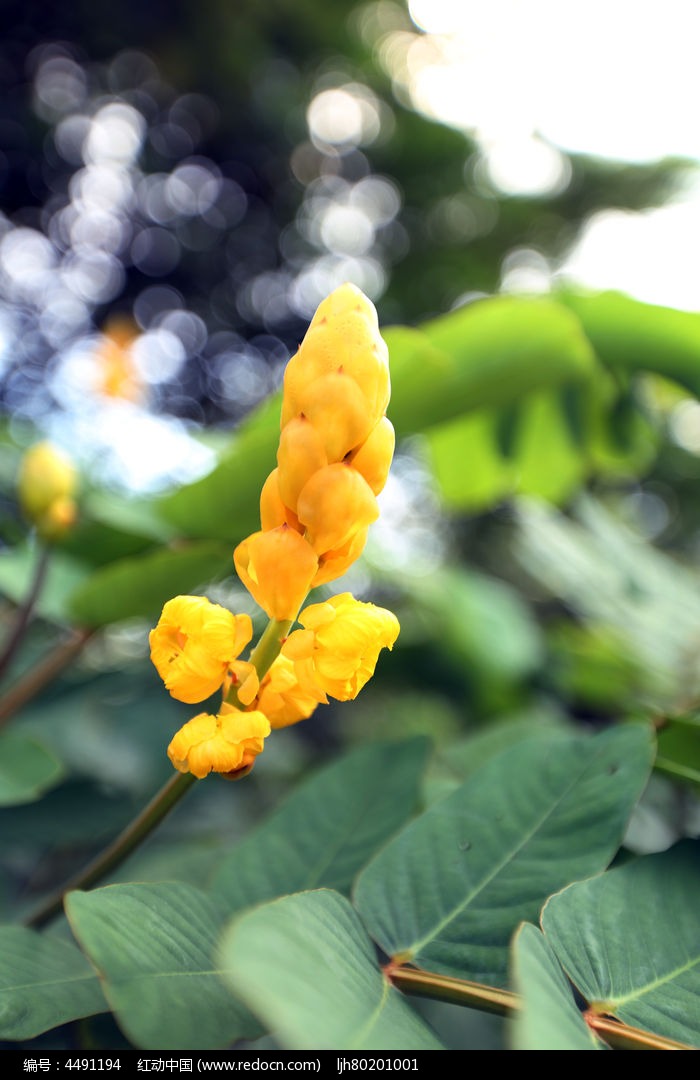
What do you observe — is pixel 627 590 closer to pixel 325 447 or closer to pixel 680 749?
pixel 680 749

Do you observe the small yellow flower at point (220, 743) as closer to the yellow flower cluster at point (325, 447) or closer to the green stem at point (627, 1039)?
the yellow flower cluster at point (325, 447)

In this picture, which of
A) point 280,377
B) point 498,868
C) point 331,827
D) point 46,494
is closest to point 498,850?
point 498,868

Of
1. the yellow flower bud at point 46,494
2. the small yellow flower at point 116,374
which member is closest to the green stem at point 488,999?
the yellow flower bud at point 46,494

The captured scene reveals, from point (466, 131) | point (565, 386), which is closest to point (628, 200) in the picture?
point (466, 131)

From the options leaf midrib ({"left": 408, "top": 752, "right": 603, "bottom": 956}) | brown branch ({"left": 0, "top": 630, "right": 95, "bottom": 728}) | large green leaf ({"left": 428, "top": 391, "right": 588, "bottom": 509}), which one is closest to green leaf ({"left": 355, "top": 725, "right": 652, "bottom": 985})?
leaf midrib ({"left": 408, "top": 752, "right": 603, "bottom": 956})
